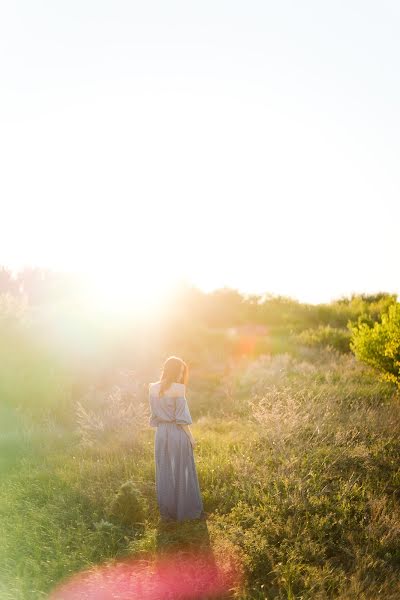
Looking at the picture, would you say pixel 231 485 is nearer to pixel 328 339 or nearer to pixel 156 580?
pixel 156 580

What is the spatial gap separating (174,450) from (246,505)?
1.20 metres

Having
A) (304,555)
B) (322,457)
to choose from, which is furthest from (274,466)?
(304,555)

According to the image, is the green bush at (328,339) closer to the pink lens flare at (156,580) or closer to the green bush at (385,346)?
the green bush at (385,346)

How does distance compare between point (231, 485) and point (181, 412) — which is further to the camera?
point (231, 485)

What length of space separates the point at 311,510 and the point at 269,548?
3.32ft

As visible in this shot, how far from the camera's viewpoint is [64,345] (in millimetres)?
18438

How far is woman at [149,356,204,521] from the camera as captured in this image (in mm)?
7156

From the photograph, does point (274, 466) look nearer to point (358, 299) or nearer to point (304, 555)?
point (304, 555)

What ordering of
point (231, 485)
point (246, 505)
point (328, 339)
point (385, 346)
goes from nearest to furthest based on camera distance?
1. point (246, 505)
2. point (231, 485)
3. point (385, 346)
4. point (328, 339)

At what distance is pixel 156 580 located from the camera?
5.60 metres

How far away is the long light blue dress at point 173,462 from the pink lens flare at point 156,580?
3.72ft

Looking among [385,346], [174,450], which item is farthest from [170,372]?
[385,346]

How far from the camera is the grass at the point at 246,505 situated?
5789mm

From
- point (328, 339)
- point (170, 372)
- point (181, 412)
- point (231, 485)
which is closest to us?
point (170, 372)
